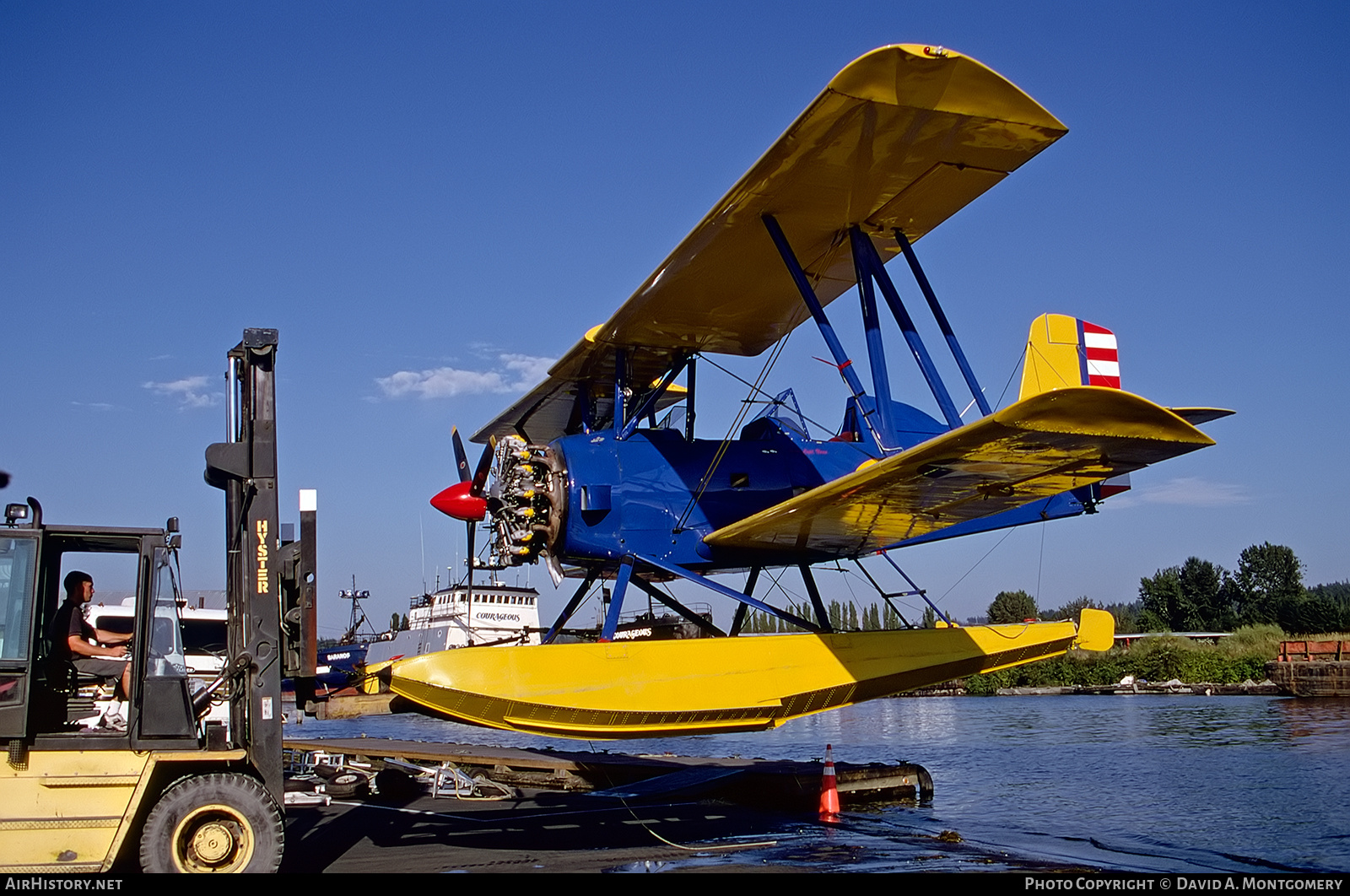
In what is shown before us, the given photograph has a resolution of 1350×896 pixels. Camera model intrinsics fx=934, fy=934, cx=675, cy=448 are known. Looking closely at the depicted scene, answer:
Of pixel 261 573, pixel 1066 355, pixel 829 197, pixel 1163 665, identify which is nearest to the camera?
pixel 261 573

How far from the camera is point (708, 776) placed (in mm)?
10633

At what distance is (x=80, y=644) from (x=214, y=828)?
1.47 metres

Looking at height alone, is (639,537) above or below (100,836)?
above

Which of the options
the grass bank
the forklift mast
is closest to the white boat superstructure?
the grass bank

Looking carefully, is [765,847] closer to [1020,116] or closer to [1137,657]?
[1020,116]

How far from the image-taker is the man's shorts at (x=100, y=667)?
19.7 feet

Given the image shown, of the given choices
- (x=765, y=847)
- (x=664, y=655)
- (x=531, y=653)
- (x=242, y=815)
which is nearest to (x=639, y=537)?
(x=664, y=655)

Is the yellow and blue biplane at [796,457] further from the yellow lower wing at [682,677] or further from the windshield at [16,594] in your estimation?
the windshield at [16,594]

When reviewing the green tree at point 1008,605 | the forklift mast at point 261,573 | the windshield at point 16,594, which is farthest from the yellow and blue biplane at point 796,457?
the green tree at point 1008,605

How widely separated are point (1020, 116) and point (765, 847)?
6.39 metres

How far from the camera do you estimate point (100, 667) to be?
603cm

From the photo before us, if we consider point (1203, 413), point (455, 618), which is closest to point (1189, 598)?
point (455, 618)

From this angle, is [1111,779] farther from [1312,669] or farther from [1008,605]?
[1008,605]

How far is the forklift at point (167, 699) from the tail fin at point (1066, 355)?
8974mm
